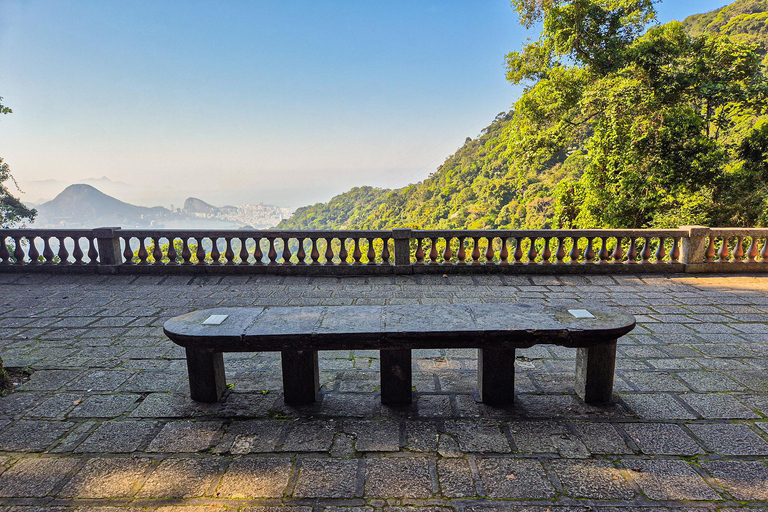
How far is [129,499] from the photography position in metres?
1.83

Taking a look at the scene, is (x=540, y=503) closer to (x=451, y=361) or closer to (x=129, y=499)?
(x=451, y=361)

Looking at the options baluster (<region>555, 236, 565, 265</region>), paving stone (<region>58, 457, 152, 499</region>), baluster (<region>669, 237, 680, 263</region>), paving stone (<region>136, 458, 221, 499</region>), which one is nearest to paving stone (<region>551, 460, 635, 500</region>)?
paving stone (<region>136, 458, 221, 499</region>)

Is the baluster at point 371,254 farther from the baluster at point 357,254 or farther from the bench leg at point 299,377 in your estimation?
the bench leg at point 299,377

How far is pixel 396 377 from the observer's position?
8.47ft

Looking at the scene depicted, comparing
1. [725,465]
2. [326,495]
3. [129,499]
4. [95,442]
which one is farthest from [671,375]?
[95,442]

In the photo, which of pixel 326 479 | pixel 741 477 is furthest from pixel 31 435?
pixel 741 477

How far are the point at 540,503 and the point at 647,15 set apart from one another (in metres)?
15.2

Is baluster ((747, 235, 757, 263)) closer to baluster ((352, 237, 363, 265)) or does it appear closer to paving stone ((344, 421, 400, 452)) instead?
baluster ((352, 237, 363, 265))

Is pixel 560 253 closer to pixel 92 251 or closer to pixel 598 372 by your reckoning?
pixel 598 372

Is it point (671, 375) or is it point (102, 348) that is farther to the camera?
point (102, 348)

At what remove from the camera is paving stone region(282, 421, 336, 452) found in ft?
7.16

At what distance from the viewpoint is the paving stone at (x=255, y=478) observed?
6.09ft

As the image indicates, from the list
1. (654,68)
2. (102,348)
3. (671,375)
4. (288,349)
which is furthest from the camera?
(654,68)

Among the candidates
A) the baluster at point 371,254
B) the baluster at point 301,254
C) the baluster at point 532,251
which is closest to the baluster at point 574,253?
the baluster at point 532,251
